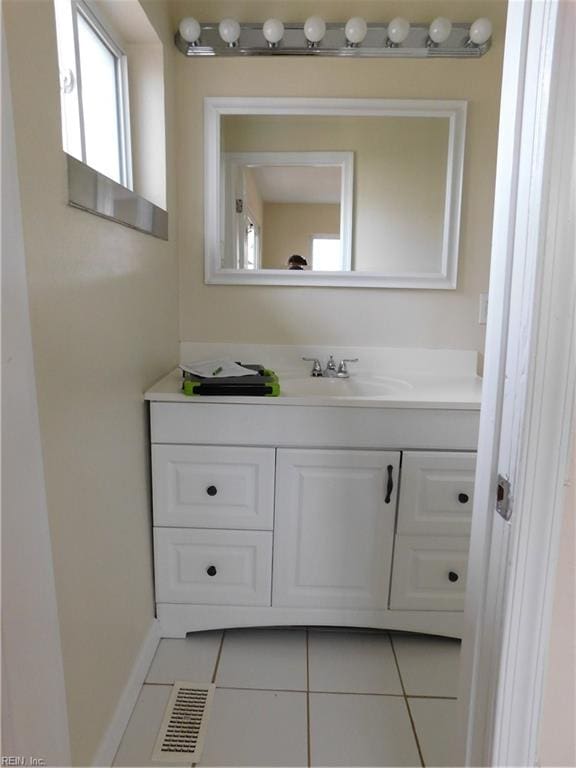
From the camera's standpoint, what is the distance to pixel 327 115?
1.76m

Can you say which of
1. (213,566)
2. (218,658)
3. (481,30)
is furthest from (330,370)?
(481,30)

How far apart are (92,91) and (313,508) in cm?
142

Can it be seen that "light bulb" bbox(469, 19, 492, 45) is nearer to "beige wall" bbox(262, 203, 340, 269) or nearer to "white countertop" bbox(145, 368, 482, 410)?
"beige wall" bbox(262, 203, 340, 269)

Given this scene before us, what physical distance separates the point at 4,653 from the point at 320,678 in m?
1.04

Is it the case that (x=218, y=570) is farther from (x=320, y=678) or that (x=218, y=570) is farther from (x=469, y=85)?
(x=469, y=85)

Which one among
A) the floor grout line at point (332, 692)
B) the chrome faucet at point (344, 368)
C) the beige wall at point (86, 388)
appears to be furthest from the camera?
the chrome faucet at point (344, 368)

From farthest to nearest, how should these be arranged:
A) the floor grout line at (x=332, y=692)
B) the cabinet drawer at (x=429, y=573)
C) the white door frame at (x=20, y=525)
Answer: the cabinet drawer at (x=429, y=573)
the floor grout line at (x=332, y=692)
the white door frame at (x=20, y=525)

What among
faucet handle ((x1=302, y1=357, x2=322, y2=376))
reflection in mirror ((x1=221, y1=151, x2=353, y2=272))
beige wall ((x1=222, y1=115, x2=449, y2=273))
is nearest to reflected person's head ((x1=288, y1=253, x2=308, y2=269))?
reflection in mirror ((x1=221, y1=151, x2=353, y2=272))

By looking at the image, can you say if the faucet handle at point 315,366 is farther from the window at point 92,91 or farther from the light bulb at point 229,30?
the light bulb at point 229,30

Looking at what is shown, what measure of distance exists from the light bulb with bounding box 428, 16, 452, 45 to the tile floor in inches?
81.1

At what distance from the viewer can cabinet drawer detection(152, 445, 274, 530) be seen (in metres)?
1.49

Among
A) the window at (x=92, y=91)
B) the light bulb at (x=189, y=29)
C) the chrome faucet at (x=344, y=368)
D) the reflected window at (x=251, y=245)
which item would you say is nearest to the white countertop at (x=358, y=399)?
the chrome faucet at (x=344, y=368)

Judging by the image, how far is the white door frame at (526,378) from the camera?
51cm

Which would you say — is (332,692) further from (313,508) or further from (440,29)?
(440,29)
